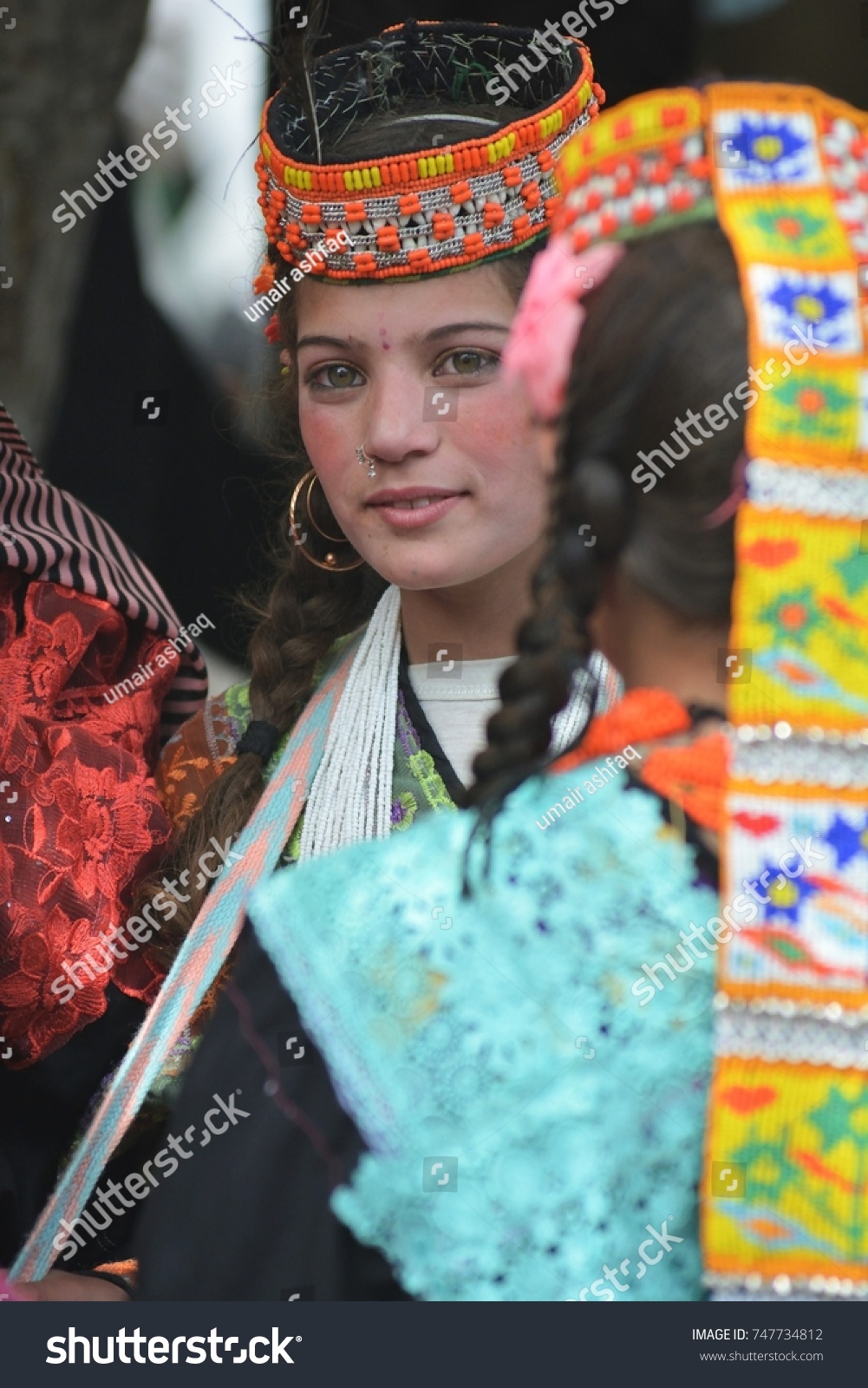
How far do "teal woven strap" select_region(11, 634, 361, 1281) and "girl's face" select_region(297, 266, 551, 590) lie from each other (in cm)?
30

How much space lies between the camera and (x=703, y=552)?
1009 millimetres

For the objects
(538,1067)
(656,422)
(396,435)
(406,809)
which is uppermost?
(656,422)

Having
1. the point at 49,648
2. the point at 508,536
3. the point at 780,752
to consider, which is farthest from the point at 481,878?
the point at 49,648

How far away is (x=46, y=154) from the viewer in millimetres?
2572

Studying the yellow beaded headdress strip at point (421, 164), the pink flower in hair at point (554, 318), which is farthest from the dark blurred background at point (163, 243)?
the pink flower in hair at point (554, 318)

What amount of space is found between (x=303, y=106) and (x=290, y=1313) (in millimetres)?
1194

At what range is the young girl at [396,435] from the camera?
1.64 metres

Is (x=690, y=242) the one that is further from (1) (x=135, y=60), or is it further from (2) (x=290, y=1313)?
(1) (x=135, y=60)

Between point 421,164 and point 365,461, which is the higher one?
point 421,164

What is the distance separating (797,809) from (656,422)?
243 mm

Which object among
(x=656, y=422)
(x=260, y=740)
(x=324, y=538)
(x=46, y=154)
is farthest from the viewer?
(x=46, y=154)

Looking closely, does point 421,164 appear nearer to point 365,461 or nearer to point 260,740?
point 365,461

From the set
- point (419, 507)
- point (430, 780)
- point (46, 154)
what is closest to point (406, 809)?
point (430, 780)

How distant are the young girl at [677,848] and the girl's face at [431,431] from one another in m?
0.56
